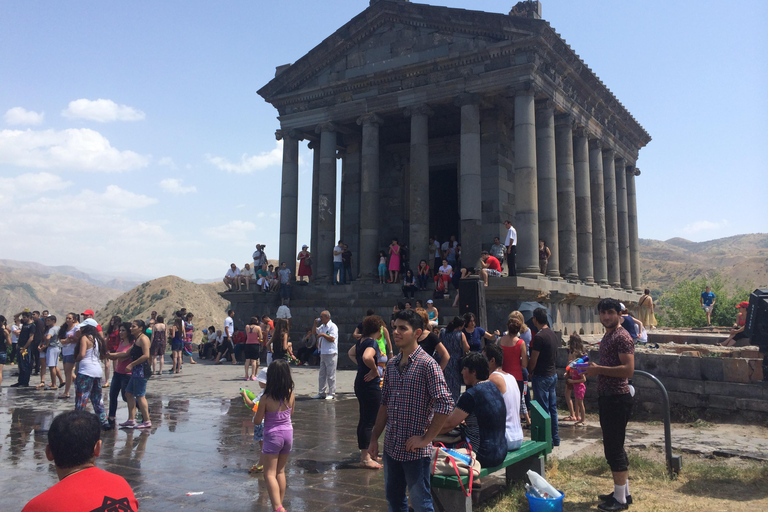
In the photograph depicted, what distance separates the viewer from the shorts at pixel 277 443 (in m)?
5.27

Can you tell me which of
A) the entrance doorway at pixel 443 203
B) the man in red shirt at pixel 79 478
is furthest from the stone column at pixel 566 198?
the man in red shirt at pixel 79 478

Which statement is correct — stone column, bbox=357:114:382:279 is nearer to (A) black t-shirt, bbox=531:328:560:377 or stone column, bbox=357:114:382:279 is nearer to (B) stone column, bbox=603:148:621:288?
(B) stone column, bbox=603:148:621:288

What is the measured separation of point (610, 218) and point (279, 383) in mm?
26040

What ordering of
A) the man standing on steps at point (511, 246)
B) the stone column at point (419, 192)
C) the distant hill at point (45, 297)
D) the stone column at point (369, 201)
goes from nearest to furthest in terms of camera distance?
the man standing on steps at point (511, 246), the stone column at point (419, 192), the stone column at point (369, 201), the distant hill at point (45, 297)

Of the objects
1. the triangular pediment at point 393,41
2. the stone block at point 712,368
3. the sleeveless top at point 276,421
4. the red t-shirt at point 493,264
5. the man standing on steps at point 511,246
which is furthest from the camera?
the triangular pediment at point 393,41

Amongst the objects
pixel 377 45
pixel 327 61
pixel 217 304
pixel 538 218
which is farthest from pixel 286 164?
pixel 217 304

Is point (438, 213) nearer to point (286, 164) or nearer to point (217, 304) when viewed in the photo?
point (286, 164)

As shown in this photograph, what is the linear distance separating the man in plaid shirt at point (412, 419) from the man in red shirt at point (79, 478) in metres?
2.08

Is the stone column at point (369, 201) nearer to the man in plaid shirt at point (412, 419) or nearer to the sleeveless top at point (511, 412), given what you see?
the sleeveless top at point (511, 412)

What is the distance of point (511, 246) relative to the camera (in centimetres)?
1966

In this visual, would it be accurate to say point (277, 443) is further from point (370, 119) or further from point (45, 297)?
point (45, 297)

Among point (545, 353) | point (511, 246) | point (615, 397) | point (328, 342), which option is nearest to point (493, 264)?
point (511, 246)

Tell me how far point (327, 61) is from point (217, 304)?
44.2 metres

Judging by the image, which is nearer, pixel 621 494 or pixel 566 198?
pixel 621 494
